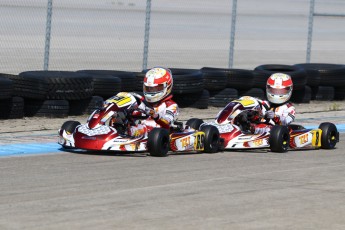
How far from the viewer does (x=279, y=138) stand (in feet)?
41.9

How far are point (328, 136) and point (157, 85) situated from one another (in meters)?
2.51

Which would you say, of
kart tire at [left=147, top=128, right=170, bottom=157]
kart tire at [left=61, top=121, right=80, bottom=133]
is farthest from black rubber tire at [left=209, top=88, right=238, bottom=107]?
kart tire at [left=147, top=128, right=170, bottom=157]

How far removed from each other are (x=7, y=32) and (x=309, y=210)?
767 inches

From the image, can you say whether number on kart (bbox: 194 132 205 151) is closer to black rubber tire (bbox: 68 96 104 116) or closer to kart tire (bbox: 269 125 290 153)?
kart tire (bbox: 269 125 290 153)

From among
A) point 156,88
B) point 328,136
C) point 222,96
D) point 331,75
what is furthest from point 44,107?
point 331,75

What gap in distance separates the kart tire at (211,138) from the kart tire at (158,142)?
678 millimetres

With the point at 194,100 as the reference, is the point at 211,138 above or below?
below

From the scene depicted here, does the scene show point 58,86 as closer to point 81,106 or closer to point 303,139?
point 81,106

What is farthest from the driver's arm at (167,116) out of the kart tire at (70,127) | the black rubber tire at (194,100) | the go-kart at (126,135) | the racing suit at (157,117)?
the black rubber tire at (194,100)

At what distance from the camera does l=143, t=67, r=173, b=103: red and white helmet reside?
41.3ft

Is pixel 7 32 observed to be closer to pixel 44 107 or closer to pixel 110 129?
pixel 44 107

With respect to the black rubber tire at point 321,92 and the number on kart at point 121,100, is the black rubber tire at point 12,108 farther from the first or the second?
the black rubber tire at point 321,92

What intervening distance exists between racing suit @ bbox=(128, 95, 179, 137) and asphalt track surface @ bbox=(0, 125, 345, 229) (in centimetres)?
36

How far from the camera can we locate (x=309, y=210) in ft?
28.9
